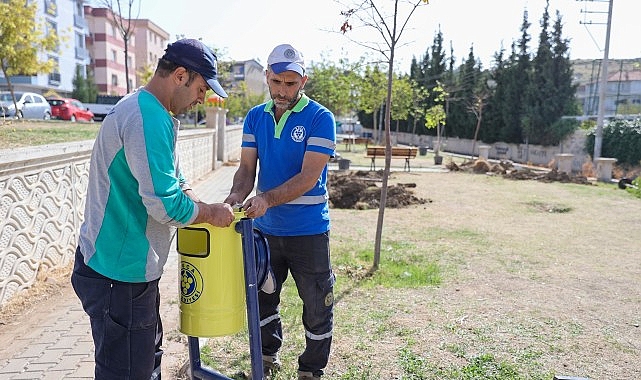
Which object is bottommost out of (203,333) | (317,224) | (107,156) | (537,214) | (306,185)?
(537,214)

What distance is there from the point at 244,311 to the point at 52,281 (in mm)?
2995

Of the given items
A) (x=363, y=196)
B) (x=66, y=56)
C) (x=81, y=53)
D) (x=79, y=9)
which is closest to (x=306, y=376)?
(x=363, y=196)

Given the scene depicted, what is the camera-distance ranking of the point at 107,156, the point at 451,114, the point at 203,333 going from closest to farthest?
the point at 107,156
the point at 203,333
the point at 451,114

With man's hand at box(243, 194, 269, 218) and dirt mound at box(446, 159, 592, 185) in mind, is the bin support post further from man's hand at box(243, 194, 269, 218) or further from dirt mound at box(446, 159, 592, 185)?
dirt mound at box(446, 159, 592, 185)

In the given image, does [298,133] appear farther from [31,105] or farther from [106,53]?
[106,53]

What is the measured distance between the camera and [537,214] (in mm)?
9812

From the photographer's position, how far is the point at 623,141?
23484 mm

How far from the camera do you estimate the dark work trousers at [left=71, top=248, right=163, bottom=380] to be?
79.8 inches

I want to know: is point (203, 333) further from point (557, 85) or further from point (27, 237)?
point (557, 85)

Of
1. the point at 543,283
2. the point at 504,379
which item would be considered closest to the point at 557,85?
the point at 543,283

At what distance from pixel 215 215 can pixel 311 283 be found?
0.95 metres

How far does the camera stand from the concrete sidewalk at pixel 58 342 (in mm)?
3229

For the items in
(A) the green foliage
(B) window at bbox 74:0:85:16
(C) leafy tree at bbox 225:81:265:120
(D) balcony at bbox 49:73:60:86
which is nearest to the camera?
(A) the green foliage

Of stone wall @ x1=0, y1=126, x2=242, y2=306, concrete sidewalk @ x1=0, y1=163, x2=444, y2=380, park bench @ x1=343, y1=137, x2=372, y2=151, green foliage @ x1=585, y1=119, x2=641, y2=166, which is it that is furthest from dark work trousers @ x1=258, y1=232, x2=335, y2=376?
park bench @ x1=343, y1=137, x2=372, y2=151
